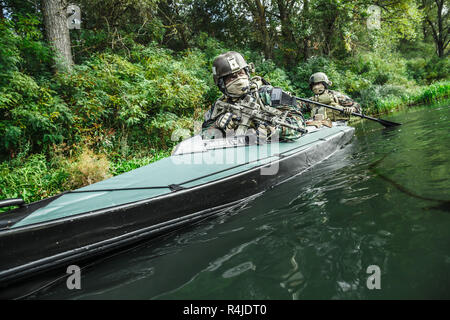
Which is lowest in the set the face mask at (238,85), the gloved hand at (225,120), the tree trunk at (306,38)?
the gloved hand at (225,120)

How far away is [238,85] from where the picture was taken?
3.73 meters

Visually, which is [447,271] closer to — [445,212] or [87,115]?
[445,212]

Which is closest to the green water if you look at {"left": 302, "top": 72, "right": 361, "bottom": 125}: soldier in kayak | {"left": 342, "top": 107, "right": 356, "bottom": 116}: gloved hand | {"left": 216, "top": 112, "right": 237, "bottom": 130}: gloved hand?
{"left": 216, "top": 112, "right": 237, "bottom": 130}: gloved hand

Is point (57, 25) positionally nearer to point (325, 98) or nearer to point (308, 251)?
point (325, 98)

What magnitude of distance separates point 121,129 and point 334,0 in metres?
10.9

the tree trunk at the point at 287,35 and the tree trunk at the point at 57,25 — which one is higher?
the tree trunk at the point at 287,35

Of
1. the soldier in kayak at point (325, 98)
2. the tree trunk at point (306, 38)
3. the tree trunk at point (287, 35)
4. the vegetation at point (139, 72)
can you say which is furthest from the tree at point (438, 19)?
the soldier in kayak at point (325, 98)

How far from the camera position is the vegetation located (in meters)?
4.68

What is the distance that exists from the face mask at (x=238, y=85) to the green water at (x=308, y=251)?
6.45 ft

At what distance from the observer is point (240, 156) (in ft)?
9.80

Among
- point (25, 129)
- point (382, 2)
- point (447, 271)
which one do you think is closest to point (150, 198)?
point (447, 271)

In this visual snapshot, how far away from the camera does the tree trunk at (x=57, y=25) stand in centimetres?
616

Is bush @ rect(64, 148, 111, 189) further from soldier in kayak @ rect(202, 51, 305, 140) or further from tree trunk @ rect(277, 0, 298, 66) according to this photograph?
tree trunk @ rect(277, 0, 298, 66)

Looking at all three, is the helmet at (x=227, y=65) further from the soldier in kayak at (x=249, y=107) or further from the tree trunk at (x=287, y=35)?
the tree trunk at (x=287, y=35)
